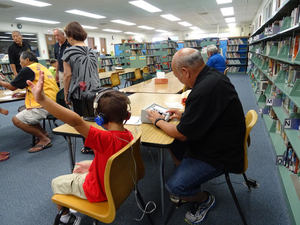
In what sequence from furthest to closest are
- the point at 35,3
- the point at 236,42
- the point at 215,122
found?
the point at 236,42 < the point at 35,3 < the point at 215,122

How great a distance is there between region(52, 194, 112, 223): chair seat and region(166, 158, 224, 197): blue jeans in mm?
461

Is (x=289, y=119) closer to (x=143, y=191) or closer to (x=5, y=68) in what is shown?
(x=143, y=191)

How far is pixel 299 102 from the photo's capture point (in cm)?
161

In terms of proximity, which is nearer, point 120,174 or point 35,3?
point 120,174

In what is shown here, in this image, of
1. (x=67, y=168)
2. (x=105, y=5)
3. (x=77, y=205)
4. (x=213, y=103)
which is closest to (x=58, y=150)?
(x=67, y=168)

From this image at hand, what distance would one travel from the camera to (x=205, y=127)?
1201 mm

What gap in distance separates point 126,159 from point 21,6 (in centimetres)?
885

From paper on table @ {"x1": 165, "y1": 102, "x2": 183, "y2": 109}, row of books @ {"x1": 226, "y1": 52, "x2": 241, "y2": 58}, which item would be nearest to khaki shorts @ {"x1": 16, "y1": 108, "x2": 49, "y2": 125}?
paper on table @ {"x1": 165, "y1": 102, "x2": 183, "y2": 109}

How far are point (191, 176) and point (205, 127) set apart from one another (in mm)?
347

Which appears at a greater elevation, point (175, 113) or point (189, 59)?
point (189, 59)

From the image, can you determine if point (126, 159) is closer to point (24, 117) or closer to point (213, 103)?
point (213, 103)

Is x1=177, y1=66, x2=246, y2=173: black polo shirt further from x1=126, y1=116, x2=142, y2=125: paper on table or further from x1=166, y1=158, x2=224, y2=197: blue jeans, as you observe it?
x1=126, y1=116, x2=142, y2=125: paper on table

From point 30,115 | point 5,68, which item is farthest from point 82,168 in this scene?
point 5,68

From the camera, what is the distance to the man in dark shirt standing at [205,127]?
1189mm
